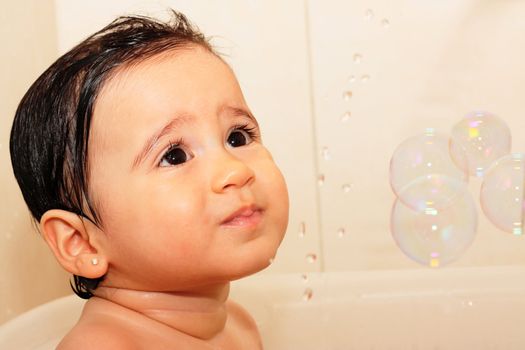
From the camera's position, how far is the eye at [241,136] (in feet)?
3.33

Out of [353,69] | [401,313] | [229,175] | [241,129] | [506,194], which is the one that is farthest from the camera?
[353,69]

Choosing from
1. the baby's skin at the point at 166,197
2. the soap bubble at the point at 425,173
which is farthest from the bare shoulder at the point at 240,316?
the soap bubble at the point at 425,173

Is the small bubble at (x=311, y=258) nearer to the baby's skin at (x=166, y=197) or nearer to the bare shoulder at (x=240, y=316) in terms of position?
the bare shoulder at (x=240, y=316)

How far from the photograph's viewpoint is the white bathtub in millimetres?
1397

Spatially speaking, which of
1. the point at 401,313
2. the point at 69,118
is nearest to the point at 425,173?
the point at 401,313

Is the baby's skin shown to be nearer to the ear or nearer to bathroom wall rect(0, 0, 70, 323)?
the ear

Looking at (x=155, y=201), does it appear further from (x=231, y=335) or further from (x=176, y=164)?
(x=231, y=335)

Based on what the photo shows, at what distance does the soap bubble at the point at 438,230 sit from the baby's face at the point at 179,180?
0.36m

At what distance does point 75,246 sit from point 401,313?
683 mm

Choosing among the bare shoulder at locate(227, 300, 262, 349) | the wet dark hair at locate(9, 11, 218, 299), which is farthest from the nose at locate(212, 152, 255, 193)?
the bare shoulder at locate(227, 300, 262, 349)

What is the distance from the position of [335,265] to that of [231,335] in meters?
0.80

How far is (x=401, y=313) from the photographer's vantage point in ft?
4.64

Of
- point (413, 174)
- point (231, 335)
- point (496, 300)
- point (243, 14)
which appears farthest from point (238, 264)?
point (243, 14)

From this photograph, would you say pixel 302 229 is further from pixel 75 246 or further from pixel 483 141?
pixel 75 246
